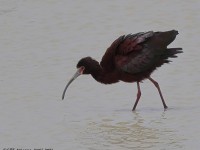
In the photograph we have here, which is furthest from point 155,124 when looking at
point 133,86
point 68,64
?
point 68,64

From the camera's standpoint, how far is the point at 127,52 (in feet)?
48.8

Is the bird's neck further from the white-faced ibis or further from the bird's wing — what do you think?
the bird's wing

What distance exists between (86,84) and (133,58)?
6.04ft

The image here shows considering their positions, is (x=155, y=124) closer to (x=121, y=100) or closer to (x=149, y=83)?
(x=121, y=100)

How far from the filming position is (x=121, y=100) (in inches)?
610

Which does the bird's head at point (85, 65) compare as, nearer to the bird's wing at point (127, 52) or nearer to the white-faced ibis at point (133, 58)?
the white-faced ibis at point (133, 58)

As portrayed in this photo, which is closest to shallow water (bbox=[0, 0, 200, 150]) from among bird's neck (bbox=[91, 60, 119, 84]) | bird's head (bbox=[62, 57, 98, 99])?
bird's neck (bbox=[91, 60, 119, 84])

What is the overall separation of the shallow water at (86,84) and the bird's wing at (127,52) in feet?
2.35

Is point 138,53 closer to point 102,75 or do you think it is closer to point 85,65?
point 102,75

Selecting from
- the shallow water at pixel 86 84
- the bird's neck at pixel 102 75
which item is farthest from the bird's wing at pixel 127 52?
the shallow water at pixel 86 84

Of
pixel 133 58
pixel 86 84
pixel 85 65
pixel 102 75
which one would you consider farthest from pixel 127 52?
pixel 86 84

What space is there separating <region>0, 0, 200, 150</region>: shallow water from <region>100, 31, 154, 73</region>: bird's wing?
72cm

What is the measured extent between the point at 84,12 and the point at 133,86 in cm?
586

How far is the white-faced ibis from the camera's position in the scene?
14.9 m
